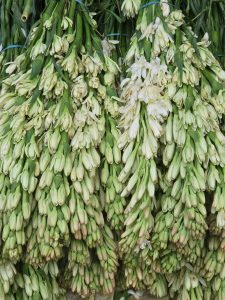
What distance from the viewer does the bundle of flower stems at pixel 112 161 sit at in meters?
1.65

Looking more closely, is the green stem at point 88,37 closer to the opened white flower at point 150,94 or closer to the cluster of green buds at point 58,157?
the cluster of green buds at point 58,157

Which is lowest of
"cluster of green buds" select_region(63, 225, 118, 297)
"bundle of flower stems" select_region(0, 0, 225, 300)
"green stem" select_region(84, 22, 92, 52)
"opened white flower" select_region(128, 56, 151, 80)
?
"cluster of green buds" select_region(63, 225, 118, 297)

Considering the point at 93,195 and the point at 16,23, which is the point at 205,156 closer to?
A: the point at 93,195

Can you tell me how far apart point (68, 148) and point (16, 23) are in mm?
520

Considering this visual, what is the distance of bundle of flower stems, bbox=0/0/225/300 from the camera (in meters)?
1.65

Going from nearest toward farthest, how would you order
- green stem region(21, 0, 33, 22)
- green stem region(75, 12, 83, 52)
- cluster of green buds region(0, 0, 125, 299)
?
cluster of green buds region(0, 0, 125, 299), green stem region(75, 12, 83, 52), green stem region(21, 0, 33, 22)

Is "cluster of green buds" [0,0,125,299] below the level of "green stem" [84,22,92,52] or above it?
below

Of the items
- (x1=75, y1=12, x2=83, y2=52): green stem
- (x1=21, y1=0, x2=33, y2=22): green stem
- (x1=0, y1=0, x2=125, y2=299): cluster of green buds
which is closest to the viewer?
(x1=0, y1=0, x2=125, y2=299): cluster of green buds

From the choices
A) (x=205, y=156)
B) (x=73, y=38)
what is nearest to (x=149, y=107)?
(x=205, y=156)

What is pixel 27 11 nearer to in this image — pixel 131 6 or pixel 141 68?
pixel 131 6

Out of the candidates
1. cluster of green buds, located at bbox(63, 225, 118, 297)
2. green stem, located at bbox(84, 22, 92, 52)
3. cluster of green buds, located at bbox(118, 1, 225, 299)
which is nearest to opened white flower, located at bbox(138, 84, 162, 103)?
cluster of green buds, located at bbox(118, 1, 225, 299)

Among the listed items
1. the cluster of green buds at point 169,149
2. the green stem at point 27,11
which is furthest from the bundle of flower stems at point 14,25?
the cluster of green buds at point 169,149

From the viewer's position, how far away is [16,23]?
1917 mm

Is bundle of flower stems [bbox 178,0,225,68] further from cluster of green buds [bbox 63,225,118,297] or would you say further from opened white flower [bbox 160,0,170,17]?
cluster of green buds [bbox 63,225,118,297]
